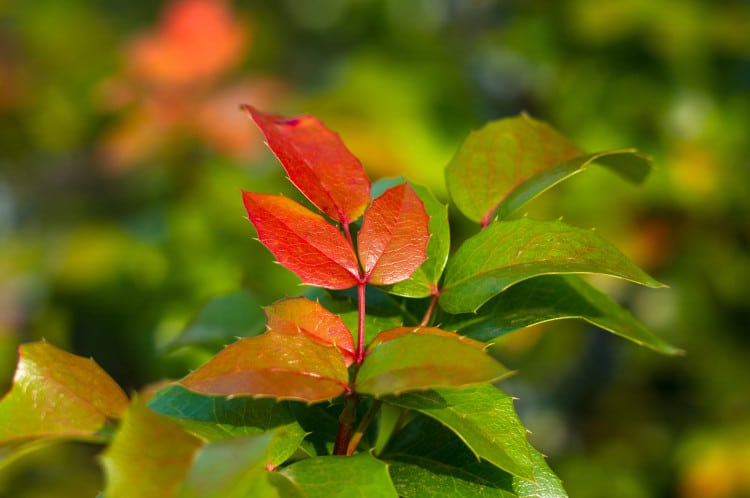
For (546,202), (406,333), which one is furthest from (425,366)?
(546,202)

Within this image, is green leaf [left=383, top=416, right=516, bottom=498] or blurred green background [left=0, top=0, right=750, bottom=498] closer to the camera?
green leaf [left=383, top=416, right=516, bottom=498]

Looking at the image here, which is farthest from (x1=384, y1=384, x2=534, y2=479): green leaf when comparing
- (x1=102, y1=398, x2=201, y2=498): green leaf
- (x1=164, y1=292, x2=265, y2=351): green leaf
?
(x1=164, y1=292, x2=265, y2=351): green leaf

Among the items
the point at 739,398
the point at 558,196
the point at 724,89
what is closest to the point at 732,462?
the point at 739,398

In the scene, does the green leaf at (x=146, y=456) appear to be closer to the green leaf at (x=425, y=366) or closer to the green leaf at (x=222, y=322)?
the green leaf at (x=425, y=366)

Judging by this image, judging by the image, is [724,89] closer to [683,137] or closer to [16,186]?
[683,137]

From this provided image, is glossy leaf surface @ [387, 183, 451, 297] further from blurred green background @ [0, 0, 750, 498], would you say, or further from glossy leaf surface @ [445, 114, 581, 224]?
blurred green background @ [0, 0, 750, 498]

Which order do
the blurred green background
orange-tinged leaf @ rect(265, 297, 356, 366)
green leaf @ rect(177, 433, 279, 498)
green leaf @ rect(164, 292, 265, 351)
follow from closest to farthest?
green leaf @ rect(177, 433, 279, 498), orange-tinged leaf @ rect(265, 297, 356, 366), green leaf @ rect(164, 292, 265, 351), the blurred green background
